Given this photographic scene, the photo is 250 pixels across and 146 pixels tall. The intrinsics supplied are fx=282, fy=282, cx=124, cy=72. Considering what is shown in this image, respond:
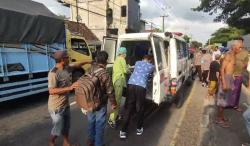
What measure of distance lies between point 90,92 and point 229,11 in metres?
27.1

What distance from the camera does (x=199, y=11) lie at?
96.0 ft

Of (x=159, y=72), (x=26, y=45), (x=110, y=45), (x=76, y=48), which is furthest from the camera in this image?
(x=76, y=48)

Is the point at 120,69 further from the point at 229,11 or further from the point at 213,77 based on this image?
the point at 229,11

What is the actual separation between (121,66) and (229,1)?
2453 cm

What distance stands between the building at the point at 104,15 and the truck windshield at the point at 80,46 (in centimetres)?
2139

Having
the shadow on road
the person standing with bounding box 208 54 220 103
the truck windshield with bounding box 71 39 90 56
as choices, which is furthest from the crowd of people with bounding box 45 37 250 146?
the truck windshield with bounding box 71 39 90 56

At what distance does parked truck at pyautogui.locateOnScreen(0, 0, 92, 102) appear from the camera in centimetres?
734

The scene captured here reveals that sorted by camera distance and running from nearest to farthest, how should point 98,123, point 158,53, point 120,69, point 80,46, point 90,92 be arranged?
point 90,92, point 98,123, point 120,69, point 158,53, point 80,46

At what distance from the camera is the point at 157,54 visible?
612 cm

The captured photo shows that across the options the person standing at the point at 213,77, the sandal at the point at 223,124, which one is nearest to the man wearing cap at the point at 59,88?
the sandal at the point at 223,124

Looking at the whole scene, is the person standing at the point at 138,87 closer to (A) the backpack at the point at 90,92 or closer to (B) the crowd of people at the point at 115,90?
(B) the crowd of people at the point at 115,90

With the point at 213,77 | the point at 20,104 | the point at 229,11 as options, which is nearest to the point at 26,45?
the point at 20,104

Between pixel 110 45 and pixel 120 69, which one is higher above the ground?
pixel 110 45

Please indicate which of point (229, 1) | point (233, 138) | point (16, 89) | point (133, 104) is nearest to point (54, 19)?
point (16, 89)
